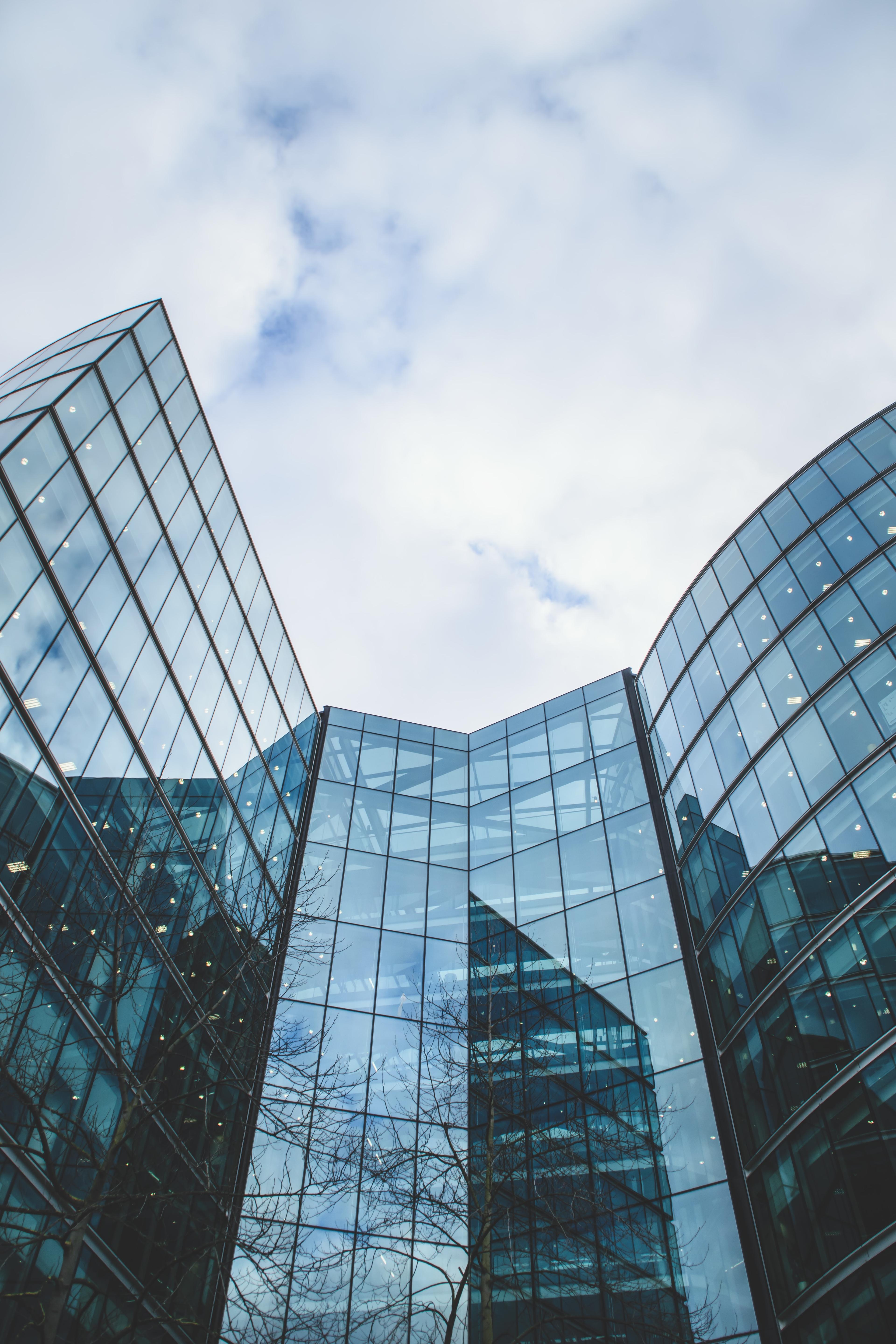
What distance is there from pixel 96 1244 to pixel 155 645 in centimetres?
1170

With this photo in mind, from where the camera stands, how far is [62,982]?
14.4 meters

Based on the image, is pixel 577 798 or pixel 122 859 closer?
pixel 122 859

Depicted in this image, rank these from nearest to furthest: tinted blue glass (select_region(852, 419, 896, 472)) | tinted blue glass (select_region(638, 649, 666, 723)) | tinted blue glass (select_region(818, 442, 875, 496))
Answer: tinted blue glass (select_region(852, 419, 896, 472)) < tinted blue glass (select_region(818, 442, 875, 496)) < tinted blue glass (select_region(638, 649, 666, 723))

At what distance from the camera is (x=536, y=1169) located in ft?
63.6

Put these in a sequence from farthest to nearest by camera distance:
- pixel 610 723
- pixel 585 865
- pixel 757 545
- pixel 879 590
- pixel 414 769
Answer: pixel 414 769 → pixel 610 723 → pixel 585 865 → pixel 757 545 → pixel 879 590

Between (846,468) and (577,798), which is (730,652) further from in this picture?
(577,798)

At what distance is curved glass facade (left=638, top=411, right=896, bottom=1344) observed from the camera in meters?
14.4

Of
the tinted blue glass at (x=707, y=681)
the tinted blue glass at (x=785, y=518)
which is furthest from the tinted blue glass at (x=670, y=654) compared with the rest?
the tinted blue glass at (x=785, y=518)

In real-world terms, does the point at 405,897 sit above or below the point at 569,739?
below

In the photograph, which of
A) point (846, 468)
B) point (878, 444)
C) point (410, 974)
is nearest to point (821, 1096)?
point (410, 974)

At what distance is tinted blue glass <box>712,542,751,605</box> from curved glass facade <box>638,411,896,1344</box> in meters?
0.06

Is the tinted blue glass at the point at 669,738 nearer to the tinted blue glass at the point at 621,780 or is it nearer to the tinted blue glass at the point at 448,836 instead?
the tinted blue glass at the point at 621,780

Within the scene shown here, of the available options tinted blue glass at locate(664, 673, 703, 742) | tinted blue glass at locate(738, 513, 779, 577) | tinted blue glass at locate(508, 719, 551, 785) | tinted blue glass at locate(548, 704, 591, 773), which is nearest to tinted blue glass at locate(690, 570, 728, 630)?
tinted blue glass at locate(738, 513, 779, 577)

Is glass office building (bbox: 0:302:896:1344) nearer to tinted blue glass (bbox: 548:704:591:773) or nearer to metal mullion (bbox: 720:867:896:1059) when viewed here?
metal mullion (bbox: 720:867:896:1059)
